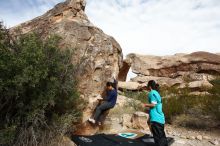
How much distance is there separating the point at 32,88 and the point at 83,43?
2.36 meters

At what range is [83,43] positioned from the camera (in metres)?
7.25

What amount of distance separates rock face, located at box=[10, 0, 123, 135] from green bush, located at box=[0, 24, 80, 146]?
74 centimetres

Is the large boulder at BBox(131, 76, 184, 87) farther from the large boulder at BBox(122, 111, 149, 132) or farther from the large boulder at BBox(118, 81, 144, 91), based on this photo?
the large boulder at BBox(122, 111, 149, 132)

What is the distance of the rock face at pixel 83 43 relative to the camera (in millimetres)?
7047

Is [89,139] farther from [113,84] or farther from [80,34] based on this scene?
[80,34]

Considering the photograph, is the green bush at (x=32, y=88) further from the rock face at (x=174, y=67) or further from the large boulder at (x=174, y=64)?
the large boulder at (x=174, y=64)

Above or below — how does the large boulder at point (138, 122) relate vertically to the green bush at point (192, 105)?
below

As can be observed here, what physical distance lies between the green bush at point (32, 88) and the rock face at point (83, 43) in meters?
0.74

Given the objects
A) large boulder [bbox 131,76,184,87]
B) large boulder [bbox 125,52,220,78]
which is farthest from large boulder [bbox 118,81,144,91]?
large boulder [bbox 125,52,220,78]

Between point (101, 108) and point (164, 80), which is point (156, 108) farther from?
point (164, 80)

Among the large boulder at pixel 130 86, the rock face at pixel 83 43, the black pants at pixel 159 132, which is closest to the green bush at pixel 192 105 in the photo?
the rock face at pixel 83 43

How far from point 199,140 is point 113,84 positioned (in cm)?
295

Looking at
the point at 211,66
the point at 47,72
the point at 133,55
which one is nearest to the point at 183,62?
the point at 211,66

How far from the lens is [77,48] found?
6973mm
